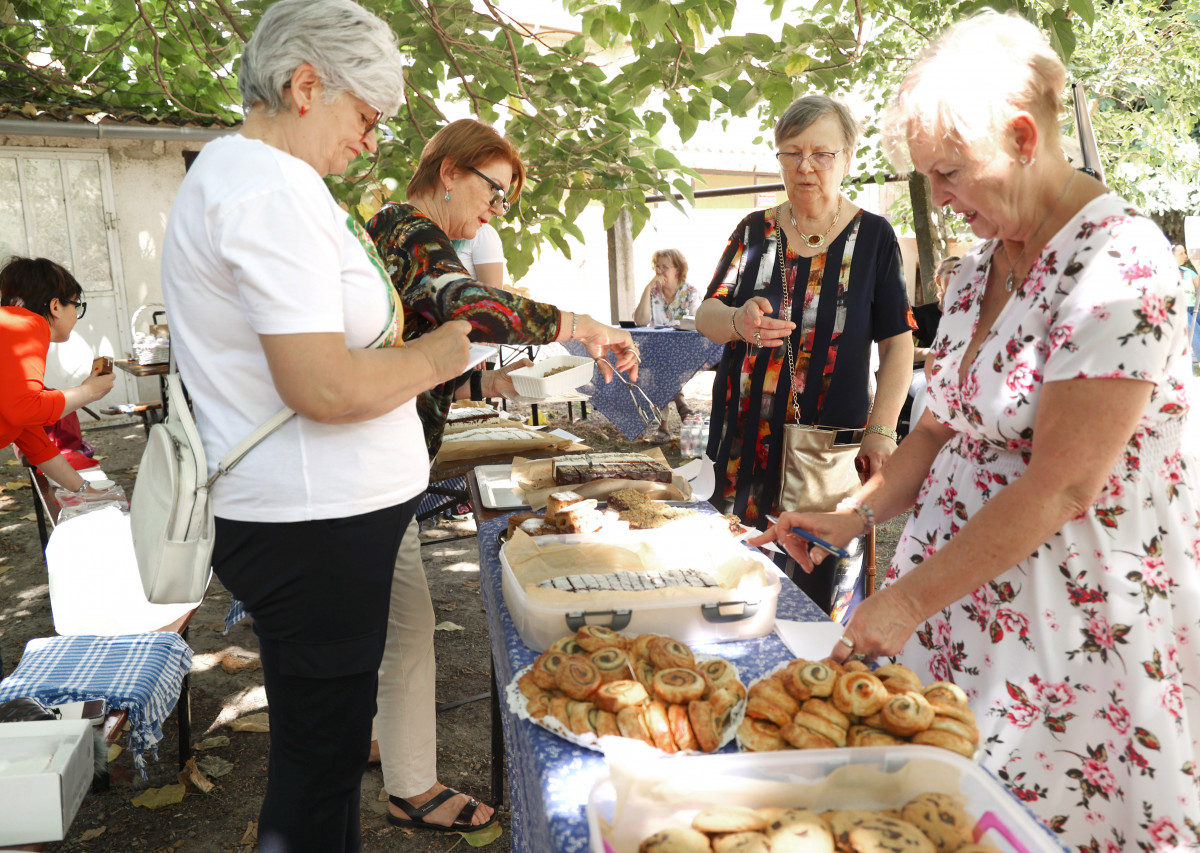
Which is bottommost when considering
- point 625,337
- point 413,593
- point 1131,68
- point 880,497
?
point 413,593

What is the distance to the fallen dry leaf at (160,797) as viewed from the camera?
2.73m

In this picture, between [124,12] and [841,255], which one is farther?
[124,12]

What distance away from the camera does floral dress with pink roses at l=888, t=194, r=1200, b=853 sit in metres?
1.16

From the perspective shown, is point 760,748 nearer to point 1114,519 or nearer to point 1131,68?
point 1114,519

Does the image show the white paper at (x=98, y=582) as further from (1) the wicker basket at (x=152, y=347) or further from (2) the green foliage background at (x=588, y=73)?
(1) the wicker basket at (x=152, y=347)

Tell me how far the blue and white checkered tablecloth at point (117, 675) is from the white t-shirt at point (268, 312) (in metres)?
1.20

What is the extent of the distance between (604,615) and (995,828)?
0.66 metres

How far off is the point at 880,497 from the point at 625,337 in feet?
2.52

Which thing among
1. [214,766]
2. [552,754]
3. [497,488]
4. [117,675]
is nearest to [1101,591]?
[552,754]

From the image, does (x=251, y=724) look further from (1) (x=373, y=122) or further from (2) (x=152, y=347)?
(2) (x=152, y=347)

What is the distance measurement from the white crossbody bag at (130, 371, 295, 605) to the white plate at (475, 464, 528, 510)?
3.22 ft

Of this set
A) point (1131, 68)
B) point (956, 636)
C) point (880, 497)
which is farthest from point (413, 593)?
point (1131, 68)

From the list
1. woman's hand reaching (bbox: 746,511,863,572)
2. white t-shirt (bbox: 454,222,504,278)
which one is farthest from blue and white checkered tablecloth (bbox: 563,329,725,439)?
woman's hand reaching (bbox: 746,511,863,572)

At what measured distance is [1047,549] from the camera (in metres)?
1.25
